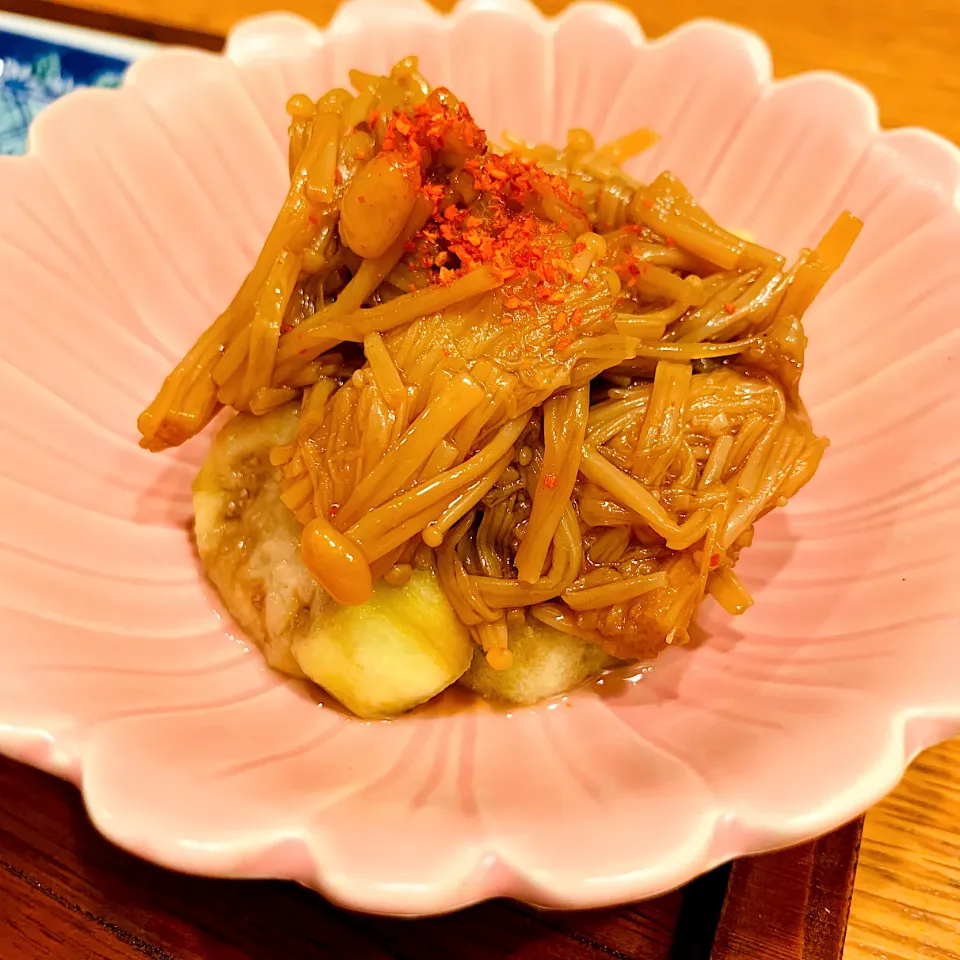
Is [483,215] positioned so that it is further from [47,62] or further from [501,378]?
[47,62]

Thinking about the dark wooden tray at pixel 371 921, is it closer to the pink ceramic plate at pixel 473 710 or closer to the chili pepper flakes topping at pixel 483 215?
the pink ceramic plate at pixel 473 710

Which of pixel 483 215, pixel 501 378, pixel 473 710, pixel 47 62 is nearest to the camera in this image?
pixel 501 378

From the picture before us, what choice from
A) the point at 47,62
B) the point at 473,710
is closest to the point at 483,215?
the point at 473,710

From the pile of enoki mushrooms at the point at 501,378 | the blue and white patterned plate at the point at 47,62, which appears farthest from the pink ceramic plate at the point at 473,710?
the blue and white patterned plate at the point at 47,62

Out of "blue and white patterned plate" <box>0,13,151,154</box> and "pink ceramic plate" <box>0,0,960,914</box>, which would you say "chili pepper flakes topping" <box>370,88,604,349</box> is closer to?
"pink ceramic plate" <box>0,0,960,914</box>

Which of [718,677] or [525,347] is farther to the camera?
[718,677]

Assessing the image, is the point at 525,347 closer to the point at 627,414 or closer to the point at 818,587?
the point at 627,414

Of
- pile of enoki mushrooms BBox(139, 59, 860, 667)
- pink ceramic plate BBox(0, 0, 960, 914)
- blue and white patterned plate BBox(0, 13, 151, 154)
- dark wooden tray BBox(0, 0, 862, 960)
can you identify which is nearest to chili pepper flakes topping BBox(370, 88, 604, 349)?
pile of enoki mushrooms BBox(139, 59, 860, 667)

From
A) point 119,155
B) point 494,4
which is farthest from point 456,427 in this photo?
point 494,4
